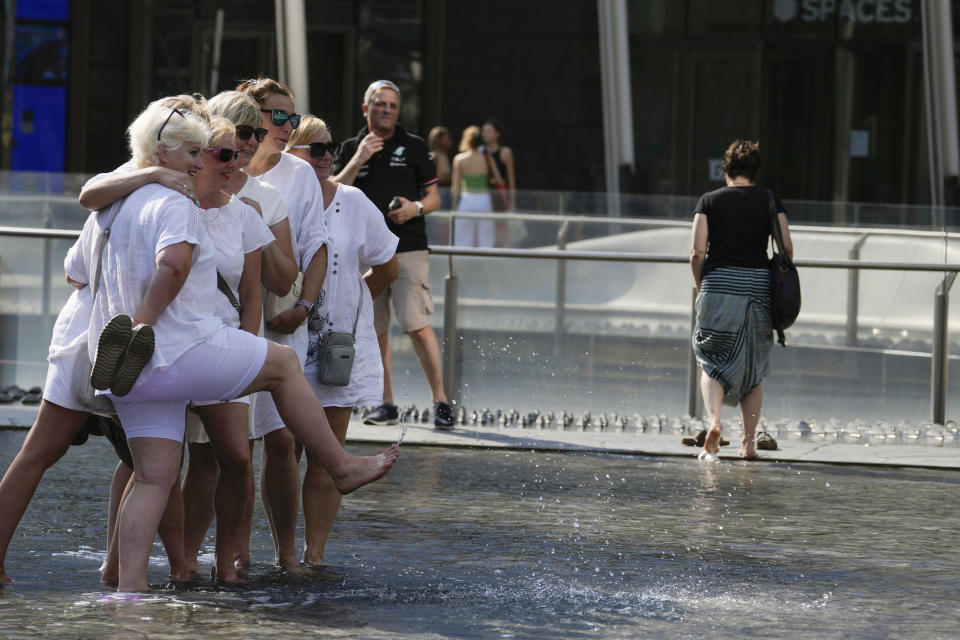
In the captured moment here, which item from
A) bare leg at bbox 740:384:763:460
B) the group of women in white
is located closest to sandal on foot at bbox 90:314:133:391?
the group of women in white

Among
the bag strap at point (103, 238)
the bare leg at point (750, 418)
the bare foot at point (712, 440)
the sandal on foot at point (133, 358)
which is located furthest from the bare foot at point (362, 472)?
the bare leg at point (750, 418)

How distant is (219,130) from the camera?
5.67 metres

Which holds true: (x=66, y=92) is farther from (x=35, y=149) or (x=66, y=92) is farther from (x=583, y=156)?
(x=583, y=156)

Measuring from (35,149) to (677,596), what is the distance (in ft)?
67.3

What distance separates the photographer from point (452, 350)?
38.3ft

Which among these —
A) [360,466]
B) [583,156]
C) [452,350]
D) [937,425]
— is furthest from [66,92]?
[360,466]

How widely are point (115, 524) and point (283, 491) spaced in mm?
618

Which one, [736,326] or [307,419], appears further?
[736,326]

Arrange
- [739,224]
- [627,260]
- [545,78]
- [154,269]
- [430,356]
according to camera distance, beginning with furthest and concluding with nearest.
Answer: [545,78] < [627,260] < [430,356] < [739,224] < [154,269]

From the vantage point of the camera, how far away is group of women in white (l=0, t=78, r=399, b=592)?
5.43 m

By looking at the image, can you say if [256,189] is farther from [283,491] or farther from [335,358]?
[283,491]

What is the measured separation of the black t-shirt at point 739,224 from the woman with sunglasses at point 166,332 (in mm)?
4658

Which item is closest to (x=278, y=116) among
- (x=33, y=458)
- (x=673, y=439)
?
(x=33, y=458)

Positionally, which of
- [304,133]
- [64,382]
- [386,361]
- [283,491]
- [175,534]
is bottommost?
[175,534]
